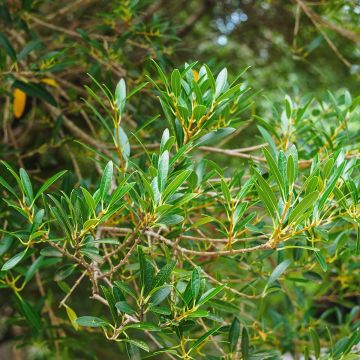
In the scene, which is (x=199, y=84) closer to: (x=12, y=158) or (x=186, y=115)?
(x=186, y=115)

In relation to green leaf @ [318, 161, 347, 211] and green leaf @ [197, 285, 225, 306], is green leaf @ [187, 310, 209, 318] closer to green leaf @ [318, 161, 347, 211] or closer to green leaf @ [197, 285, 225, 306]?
green leaf @ [197, 285, 225, 306]

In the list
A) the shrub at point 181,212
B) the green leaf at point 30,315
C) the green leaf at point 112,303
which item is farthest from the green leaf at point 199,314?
the green leaf at point 30,315

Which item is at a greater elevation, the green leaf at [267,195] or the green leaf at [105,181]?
the green leaf at [105,181]

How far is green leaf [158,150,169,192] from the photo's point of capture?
0.79 m

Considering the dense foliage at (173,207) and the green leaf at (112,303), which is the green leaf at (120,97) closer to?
the dense foliage at (173,207)

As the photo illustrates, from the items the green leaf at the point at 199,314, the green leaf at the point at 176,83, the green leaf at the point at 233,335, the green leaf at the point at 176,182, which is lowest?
the green leaf at the point at 233,335

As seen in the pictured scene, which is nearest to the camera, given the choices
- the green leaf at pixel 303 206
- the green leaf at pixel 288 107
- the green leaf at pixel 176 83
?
the green leaf at pixel 303 206

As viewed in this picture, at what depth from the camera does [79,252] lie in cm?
81

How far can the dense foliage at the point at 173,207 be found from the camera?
808 mm

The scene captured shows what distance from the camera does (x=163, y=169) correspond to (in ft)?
2.61

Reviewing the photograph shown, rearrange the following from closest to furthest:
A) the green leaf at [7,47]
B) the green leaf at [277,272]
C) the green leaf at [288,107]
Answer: the green leaf at [277,272] < the green leaf at [288,107] < the green leaf at [7,47]

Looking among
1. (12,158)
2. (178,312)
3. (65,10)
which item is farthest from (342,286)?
(65,10)

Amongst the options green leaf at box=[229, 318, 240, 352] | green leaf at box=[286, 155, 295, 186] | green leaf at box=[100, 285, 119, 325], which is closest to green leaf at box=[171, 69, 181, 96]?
green leaf at box=[286, 155, 295, 186]

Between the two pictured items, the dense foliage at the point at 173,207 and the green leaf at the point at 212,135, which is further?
the green leaf at the point at 212,135
